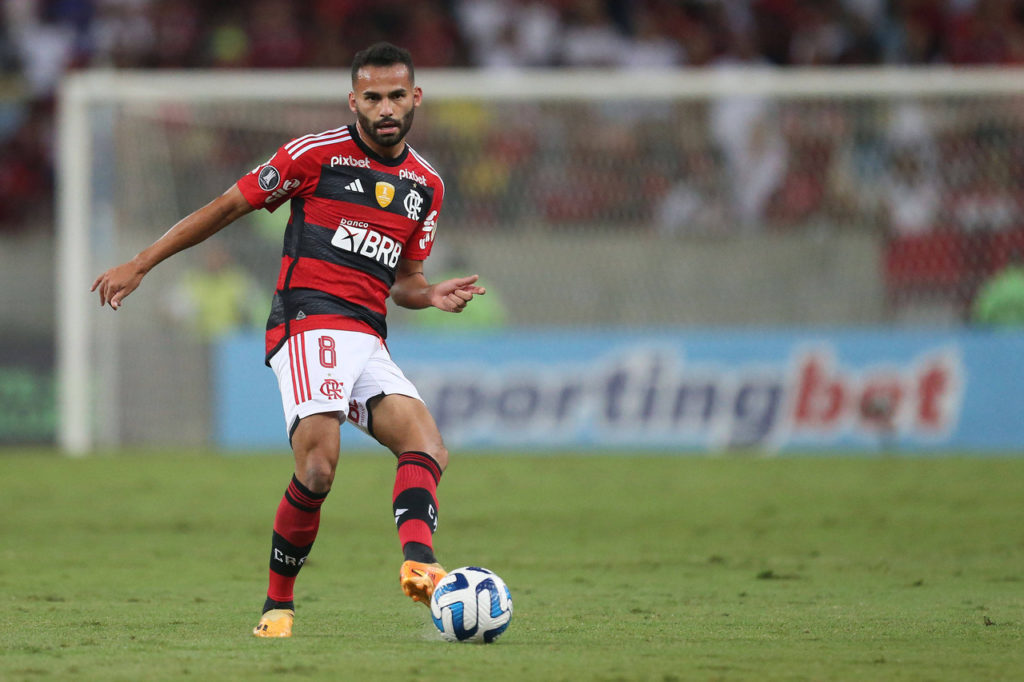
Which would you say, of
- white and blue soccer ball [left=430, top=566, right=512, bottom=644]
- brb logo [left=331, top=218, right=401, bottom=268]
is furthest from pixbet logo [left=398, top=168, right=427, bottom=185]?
white and blue soccer ball [left=430, top=566, right=512, bottom=644]

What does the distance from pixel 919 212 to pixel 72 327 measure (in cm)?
826

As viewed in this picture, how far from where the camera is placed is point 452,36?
693 inches

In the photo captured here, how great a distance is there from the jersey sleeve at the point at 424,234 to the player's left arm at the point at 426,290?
36 millimetres

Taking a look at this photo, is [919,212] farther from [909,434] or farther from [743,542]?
[743,542]

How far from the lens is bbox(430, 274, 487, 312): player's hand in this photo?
5.43m

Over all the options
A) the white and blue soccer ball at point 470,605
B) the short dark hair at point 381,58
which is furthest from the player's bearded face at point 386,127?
the white and blue soccer ball at point 470,605

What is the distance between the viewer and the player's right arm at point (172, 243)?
17.3 ft

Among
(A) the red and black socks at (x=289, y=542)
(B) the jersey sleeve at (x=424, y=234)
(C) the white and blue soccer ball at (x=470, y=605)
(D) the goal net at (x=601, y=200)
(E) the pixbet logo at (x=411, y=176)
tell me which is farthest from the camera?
(D) the goal net at (x=601, y=200)

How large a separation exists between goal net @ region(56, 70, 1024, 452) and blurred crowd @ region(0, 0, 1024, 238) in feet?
6.96

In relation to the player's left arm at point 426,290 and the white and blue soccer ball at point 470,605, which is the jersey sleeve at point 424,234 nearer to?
the player's left arm at point 426,290

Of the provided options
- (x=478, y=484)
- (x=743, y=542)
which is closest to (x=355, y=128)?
(x=743, y=542)

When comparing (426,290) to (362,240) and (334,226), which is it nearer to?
(362,240)

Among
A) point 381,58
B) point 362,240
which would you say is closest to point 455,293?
point 362,240

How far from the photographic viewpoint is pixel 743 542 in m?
8.42
